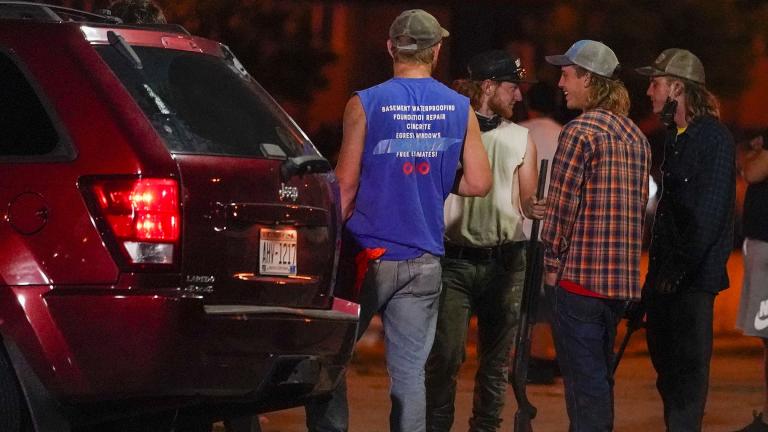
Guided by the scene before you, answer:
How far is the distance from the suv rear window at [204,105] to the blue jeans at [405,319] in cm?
65

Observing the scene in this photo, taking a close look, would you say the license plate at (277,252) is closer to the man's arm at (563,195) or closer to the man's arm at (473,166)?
the man's arm at (473,166)

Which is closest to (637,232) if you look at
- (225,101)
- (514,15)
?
(225,101)

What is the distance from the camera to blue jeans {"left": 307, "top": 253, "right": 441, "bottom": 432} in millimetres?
6734

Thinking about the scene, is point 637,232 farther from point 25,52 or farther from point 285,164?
point 25,52

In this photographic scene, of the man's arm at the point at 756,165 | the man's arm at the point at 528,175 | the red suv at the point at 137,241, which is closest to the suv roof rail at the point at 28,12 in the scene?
the red suv at the point at 137,241

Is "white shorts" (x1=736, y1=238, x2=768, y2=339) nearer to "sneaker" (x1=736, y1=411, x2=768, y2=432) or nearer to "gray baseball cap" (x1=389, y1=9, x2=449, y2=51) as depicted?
"sneaker" (x1=736, y1=411, x2=768, y2=432)

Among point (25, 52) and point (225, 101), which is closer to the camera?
point (25, 52)

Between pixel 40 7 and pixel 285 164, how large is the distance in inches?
41.7

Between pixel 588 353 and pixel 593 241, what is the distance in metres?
0.48

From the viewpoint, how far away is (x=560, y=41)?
1867 cm

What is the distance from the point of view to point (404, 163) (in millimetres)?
6695

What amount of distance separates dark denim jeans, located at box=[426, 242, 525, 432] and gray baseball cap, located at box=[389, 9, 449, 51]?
1409 mm

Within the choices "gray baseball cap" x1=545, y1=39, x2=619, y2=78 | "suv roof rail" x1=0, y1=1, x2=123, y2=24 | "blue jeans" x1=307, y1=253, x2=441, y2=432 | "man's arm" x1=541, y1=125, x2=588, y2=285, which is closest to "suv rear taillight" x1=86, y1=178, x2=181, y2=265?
"suv roof rail" x1=0, y1=1, x2=123, y2=24

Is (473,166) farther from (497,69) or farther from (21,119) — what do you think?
(21,119)
